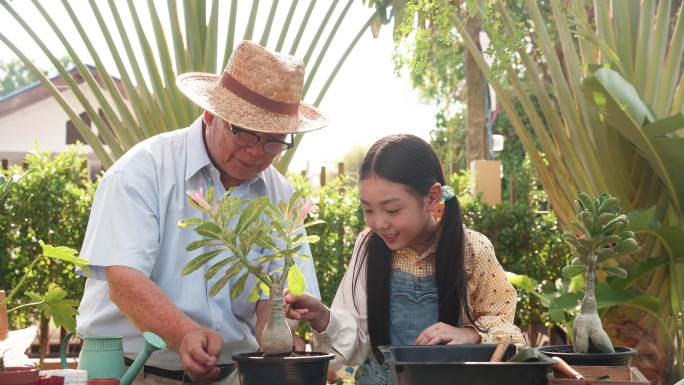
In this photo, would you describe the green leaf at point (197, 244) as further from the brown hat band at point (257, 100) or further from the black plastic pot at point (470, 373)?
the brown hat band at point (257, 100)

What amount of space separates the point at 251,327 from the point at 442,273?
0.71 metres

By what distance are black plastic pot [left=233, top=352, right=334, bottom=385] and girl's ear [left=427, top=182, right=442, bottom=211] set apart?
0.79m

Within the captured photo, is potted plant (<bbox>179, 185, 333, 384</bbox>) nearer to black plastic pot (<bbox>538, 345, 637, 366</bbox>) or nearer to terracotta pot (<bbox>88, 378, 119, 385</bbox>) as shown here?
terracotta pot (<bbox>88, 378, 119, 385</bbox>)

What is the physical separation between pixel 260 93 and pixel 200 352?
32.3 inches

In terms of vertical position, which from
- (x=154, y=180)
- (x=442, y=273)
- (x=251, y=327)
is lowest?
(x=251, y=327)

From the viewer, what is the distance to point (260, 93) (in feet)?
8.72

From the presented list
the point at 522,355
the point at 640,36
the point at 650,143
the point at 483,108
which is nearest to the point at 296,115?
the point at 522,355

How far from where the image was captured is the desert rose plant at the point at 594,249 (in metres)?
1.99

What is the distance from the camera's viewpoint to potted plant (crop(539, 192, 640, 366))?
1.95 m

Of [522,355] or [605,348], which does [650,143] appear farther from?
[522,355]

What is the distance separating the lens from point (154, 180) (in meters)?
2.72

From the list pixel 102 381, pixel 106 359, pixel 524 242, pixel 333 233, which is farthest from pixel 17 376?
pixel 524 242

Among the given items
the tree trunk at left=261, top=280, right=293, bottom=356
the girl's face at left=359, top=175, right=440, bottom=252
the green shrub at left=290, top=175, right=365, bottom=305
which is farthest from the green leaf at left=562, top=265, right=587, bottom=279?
the green shrub at left=290, top=175, right=365, bottom=305

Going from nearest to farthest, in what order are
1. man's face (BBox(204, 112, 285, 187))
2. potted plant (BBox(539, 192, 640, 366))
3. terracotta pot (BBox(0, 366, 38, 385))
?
1. terracotta pot (BBox(0, 366, 38, 385))
2. potted plant (BBox(539, 192, 640, 366))
3. man's face (BBox(204, 112, 285, 187))
